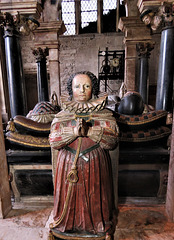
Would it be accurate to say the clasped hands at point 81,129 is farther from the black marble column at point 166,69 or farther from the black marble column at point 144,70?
the black marble column at point 144,70

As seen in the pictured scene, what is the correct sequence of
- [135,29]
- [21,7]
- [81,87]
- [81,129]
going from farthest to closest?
[135,29] < [21,7] < [81,87] < [81,129]

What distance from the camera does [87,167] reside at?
151cm

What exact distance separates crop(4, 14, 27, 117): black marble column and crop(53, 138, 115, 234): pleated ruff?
142 inches

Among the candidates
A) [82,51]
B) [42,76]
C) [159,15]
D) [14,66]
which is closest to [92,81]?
[159,15]

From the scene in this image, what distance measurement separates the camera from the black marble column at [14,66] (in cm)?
436

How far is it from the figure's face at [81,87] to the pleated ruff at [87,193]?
0.39 metres

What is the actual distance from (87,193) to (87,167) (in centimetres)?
26

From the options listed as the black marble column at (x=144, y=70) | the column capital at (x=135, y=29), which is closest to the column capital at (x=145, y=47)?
the black marble column at (x=144, y=70)

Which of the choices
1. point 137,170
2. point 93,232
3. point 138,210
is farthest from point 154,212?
point 93,232

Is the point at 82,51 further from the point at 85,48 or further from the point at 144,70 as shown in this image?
the point at 144,70

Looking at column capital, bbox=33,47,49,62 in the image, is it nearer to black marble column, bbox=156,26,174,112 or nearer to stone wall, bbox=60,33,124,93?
stone wall, bbox=60,33,124,93

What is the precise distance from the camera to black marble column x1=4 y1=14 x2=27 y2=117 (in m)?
4.36

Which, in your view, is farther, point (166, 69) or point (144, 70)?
point (144, 70)

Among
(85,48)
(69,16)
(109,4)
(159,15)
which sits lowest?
(159,15)
